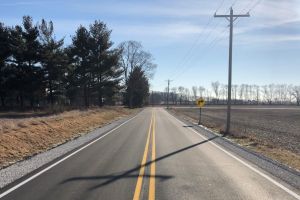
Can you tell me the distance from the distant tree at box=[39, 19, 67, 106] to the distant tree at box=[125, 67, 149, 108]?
51.4 metres

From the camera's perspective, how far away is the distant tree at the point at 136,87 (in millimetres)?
117062

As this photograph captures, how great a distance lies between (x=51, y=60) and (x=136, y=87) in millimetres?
64743

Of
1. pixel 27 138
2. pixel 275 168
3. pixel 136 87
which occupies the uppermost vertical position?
pixel 136 87

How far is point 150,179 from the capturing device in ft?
39.8

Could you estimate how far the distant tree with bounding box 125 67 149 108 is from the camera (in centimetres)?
11706

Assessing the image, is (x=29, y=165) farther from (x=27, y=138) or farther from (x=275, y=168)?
(x=275, y=168)

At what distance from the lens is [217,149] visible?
20.7m

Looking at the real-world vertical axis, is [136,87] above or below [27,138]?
above

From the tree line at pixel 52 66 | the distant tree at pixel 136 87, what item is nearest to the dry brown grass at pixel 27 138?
the tree line at pixel 52 66

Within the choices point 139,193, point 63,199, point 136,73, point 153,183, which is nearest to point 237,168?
point 153,183

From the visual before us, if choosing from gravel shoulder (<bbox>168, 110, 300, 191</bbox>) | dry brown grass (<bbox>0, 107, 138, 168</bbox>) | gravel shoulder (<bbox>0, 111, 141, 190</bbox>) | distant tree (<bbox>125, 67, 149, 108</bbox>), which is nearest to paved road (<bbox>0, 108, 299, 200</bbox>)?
gravel shoulder (<bbox>168, 110, 300, 191</bbox>)

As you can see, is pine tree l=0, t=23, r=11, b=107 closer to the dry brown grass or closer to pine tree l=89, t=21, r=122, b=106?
pine tree l=89, t=21, r=122, b=106

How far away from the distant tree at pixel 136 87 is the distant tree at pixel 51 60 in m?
51.4

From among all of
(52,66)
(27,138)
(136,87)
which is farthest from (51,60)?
(136,87)
